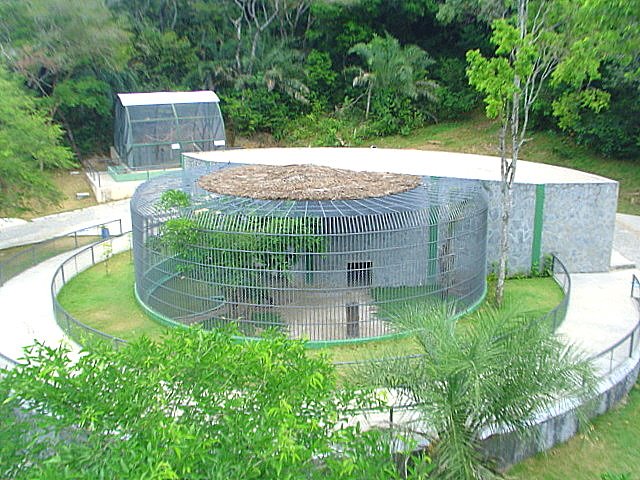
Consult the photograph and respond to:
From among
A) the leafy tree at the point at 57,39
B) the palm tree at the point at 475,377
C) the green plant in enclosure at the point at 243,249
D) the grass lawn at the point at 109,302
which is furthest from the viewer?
the leafy tree at the point at 57,39

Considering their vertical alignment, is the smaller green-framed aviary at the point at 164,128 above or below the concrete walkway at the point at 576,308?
above

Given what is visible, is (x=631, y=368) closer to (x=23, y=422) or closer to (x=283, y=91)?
(x=23, y=422)

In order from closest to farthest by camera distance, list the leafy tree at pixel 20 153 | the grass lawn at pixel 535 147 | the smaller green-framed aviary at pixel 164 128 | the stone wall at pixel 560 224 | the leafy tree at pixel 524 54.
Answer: the leafy tree at pixel 524 54
the stone wall at pixel 560 224
the leafy tree at pixel 20 153
the grass lawn at pixel 535 147
the smaller green-framed aviary at pixel 164 128

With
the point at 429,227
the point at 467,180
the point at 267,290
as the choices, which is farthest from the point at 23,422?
the point at 467,180

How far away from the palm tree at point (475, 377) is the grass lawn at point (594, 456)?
2.30 m

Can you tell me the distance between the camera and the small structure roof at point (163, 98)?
36.7 meters

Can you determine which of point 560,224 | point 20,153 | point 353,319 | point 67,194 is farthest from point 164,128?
point 353,319

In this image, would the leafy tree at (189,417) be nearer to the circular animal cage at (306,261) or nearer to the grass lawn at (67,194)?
the circular animal cage at (306,261)

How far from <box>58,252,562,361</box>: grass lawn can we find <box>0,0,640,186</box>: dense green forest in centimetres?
1925

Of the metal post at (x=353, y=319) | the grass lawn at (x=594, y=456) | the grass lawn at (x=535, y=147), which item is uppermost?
the grass lawn at (x=535, y=147)

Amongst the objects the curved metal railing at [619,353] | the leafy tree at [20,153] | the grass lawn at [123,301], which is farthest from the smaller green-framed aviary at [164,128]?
the curved metal railing at [619,353]

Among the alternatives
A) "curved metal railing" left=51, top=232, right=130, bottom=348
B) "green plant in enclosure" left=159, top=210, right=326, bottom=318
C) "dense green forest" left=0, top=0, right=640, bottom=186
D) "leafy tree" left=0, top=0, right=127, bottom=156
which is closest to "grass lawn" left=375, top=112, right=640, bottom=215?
"dense green forest" left=0, top=0, right=640, bottom=186

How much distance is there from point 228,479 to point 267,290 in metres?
9.22

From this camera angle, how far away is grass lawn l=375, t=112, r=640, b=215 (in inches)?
1271
